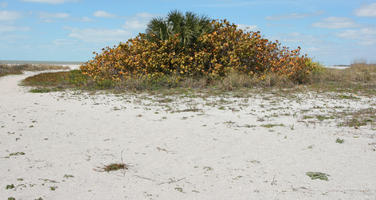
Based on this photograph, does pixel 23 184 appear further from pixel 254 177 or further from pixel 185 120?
pixel 185 120

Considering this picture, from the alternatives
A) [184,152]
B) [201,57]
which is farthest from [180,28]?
[184,152]

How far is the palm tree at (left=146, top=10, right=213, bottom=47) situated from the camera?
576 inches

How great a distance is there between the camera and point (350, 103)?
9.41m

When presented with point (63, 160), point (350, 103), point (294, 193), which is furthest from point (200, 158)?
point (350, 103)

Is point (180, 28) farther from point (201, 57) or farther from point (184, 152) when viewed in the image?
point (184, 152)

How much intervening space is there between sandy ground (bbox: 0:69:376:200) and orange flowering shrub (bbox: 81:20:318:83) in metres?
5.64

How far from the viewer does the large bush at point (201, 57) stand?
46.8 feet

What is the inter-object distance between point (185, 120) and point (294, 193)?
12.7ft

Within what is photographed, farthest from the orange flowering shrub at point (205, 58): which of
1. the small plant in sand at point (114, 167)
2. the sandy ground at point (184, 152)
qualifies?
the small plant in sand at point (114, 167)

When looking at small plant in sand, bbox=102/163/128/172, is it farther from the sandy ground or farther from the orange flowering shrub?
the orange flowering shrub

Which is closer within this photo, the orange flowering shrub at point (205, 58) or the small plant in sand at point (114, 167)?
the small plant in sand at point (114, 167)

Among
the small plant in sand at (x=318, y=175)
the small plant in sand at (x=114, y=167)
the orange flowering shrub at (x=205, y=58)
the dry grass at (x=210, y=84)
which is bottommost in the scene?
the small plant in sand at (x=114, y=167)

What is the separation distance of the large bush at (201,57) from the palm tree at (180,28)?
0.15 ft

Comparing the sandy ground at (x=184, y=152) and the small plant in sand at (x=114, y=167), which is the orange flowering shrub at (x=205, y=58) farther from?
the small plant in sand at (x=114, y=167)
